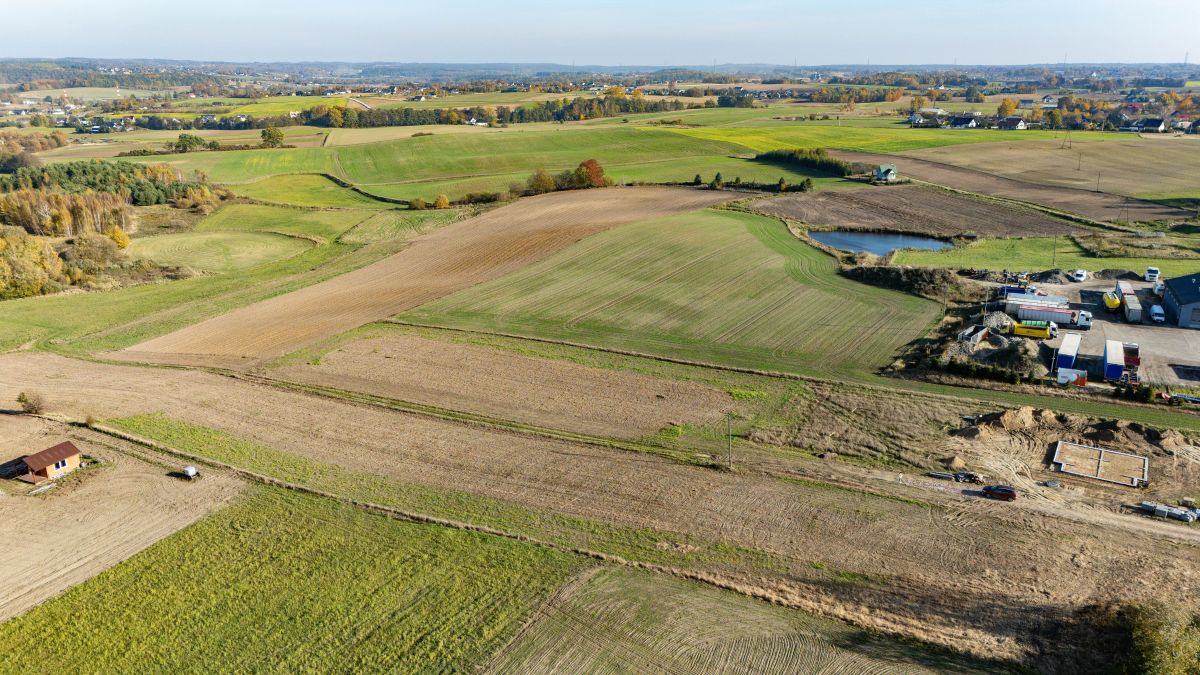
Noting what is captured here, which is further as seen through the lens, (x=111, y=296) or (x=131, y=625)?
(x=111, y=296)

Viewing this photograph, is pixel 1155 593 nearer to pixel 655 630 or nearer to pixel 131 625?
pixel 655 630

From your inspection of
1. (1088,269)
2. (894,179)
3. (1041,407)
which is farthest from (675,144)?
(1041,407)

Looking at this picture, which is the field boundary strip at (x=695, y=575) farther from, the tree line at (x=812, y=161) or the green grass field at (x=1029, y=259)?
the tree line at (x=812, y=161)

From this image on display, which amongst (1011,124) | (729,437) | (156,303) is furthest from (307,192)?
(1011,124)

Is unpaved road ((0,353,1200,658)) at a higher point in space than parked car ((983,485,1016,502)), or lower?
lower

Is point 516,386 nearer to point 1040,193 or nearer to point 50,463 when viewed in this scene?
point 50,463

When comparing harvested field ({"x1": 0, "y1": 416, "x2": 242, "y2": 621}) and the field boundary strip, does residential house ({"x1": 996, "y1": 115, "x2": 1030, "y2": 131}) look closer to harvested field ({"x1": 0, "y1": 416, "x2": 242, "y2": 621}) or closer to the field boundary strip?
the field boundary strip

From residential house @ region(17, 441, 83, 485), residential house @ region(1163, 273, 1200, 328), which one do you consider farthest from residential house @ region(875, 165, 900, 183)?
residential house @ region(17, 441, 83, 485)
